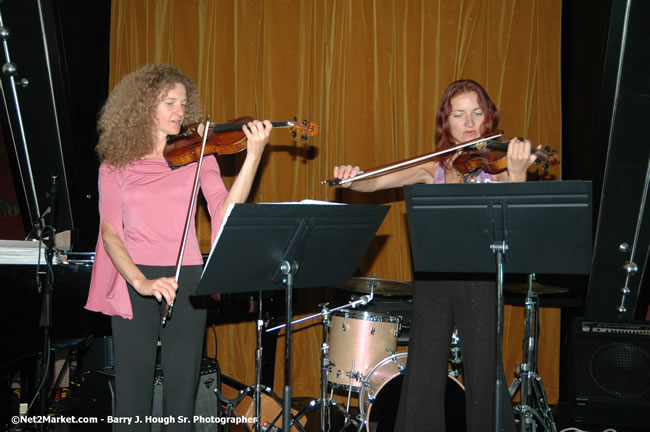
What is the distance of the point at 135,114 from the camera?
2322 millimetres

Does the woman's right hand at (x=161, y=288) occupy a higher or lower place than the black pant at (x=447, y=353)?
higher

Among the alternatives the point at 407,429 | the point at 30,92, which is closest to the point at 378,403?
the point at 407,429

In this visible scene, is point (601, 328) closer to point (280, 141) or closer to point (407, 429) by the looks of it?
point (407, 429)

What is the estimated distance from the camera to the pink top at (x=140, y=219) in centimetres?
209

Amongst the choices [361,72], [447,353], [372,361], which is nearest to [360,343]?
[372,361]

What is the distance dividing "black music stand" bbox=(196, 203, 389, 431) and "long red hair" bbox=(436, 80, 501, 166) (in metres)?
0.70

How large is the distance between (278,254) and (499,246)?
717 mm

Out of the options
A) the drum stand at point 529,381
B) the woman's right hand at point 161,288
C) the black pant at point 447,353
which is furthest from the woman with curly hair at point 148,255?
the drum stand at point 529,381

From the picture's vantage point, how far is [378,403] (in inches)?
121

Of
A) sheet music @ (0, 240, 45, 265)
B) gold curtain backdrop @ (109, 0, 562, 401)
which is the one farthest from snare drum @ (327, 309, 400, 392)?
sheet music @ (0, 240, 45, 265)

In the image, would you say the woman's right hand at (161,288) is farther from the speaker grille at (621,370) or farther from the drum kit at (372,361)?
the speaker grille at (621,370)

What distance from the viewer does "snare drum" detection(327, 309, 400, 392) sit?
10.4ft

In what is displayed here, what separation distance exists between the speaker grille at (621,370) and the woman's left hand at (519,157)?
1.74m

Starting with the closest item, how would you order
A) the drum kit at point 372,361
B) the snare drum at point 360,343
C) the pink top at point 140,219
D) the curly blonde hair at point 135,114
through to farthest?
the pink top at point 140,219
the curly blonde hair at point 135,114
the drum kit at point 372,361
the snare drum at point 360,343
